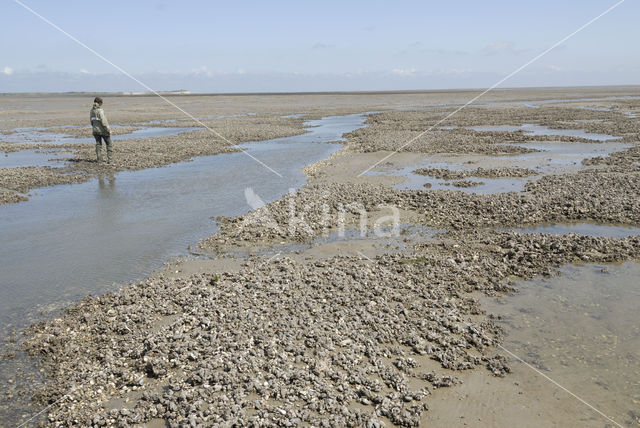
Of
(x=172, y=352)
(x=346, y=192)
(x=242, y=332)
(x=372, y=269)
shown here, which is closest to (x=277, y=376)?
(x=242, y=332)

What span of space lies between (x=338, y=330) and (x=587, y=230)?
32.0ft

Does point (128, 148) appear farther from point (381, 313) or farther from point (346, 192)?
point (381, 313)

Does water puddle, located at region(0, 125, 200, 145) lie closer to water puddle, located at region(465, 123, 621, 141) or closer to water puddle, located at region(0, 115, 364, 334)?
water puddle, located at region(0, 115, 364, 334)

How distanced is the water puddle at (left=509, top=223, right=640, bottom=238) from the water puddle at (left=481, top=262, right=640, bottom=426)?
89.1 inches

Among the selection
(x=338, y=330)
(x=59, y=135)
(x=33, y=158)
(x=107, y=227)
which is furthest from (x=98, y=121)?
(x=59, y=135)

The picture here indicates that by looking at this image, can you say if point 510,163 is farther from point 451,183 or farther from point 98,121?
point 98,121

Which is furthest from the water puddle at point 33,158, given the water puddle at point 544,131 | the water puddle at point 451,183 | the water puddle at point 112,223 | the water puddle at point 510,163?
the water puddle at point 544,131

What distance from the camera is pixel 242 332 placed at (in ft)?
25.5

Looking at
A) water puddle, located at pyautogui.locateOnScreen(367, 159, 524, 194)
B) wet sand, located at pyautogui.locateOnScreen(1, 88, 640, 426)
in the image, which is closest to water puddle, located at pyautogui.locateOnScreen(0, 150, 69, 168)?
wet sand, located at pyautogui.locateOnScreen(1, 88, 640, 426)

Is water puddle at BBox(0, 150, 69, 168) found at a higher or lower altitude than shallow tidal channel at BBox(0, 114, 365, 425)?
higher

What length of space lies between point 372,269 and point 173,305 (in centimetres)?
458

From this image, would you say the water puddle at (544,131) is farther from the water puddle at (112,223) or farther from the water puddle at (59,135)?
the water puddle at (59,135)

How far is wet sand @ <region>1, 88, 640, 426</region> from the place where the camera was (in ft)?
20.4

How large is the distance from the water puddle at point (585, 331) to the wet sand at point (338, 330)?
0.20 feet
